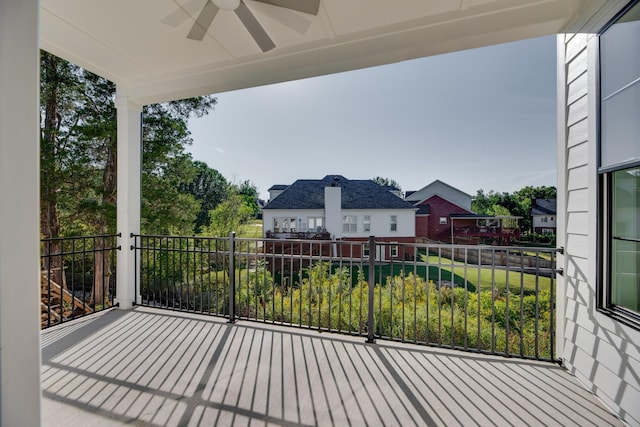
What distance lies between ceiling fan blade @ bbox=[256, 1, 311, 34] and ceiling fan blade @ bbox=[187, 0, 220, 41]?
1.19ft

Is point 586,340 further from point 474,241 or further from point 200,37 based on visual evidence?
point 474,241

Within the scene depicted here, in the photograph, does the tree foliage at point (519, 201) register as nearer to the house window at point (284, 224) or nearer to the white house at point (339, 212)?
the white house at point (339, 212)

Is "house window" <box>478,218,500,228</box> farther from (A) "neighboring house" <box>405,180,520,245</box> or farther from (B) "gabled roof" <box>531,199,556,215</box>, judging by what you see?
(B) "gabled roof" <box>531,199,556,215</box>

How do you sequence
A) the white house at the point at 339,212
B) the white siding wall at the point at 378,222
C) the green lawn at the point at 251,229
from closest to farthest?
the green lawn at the point at 251,229, the white house at the point at 339,212, the white siding wall at the point at 378,222

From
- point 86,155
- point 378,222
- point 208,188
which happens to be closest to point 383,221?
point 378,222

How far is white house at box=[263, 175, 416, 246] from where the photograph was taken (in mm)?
14531

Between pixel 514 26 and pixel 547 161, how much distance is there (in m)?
21.2

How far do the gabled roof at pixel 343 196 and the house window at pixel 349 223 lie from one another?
57 centimetres

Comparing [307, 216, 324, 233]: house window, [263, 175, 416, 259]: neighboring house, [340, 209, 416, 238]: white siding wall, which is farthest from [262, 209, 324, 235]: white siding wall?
[340, 209, 416, 238]: white siding wall

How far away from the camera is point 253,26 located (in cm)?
206

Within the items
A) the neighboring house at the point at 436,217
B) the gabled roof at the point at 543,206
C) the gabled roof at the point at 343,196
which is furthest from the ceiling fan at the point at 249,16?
the gabled roof at the point at 543,206

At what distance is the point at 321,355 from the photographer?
2188 millimetres

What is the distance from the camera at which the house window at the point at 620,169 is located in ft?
4.96

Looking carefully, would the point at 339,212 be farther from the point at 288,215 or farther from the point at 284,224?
the point at 284,224
